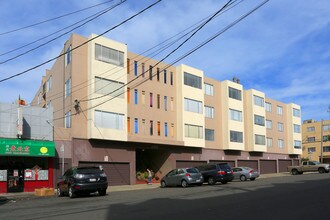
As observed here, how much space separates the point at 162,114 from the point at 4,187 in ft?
59.4

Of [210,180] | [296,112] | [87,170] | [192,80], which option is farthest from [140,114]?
[296,112]

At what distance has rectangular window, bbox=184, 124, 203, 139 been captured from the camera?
43312mm

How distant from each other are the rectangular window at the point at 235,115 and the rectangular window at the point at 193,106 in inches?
293

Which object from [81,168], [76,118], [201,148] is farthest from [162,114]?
[81,168]

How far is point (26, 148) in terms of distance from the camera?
92.5 feet

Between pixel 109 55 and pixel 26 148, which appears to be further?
pixel 109 55

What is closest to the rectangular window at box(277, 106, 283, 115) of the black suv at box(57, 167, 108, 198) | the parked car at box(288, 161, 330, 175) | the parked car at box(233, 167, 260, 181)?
the parked car at box(288, 161, 330, 175)

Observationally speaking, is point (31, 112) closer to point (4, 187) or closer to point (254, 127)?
point (4, 187)

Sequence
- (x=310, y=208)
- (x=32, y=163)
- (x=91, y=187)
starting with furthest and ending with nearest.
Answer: (x=32, y=163) → (x=91, y=187) → (x=310, y=208)

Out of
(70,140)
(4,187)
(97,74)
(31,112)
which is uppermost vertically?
(97,74)

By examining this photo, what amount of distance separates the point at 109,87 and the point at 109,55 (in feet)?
9.58

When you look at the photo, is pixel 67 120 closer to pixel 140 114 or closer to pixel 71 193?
pixel 140 114

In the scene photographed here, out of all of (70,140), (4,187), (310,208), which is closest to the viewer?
(310,208)

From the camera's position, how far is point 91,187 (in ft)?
68.5
